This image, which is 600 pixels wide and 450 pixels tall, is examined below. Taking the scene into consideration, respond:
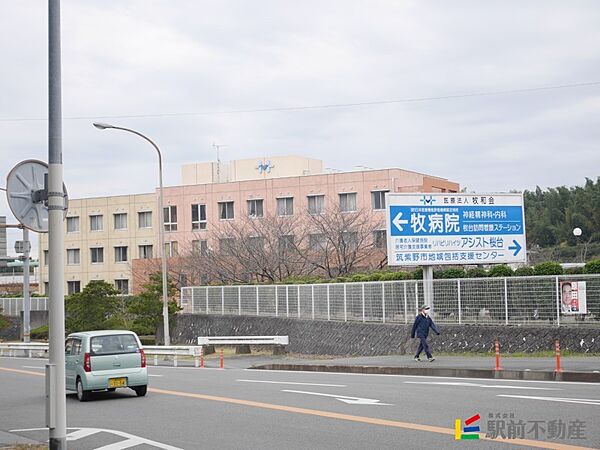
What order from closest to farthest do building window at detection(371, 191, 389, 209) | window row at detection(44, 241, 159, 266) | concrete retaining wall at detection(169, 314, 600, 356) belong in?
concrete retaining wall at detection(169, 314, 600, 356) < building window at detection(371, 191, 389, 209) < window row at detection(44, 241, 159, 266)

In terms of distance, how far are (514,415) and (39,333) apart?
56.1m

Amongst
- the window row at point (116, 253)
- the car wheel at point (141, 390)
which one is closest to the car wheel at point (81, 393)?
the car wheel at point (141, 390)

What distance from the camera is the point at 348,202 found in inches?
2475

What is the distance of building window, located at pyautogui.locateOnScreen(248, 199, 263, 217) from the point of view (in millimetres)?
66625

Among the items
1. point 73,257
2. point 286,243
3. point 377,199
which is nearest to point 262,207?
point 377,199

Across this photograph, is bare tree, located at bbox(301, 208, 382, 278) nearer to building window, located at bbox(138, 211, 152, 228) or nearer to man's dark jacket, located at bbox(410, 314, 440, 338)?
building window, located at bbox(138, 211, 152, 228)

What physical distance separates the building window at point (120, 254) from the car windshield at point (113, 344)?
5593 cm

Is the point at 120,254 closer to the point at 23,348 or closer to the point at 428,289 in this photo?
the point at 23,348

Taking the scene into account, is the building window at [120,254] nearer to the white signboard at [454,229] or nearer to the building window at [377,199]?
the building window at [377,199]

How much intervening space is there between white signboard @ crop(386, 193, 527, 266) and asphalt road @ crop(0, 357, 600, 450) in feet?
28.7

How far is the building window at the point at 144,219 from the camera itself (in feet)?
242

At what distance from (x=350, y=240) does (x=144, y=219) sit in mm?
24865

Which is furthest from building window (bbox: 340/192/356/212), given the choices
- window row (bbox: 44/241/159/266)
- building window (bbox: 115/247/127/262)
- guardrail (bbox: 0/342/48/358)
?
guardrail (bbox: 0/342/48/358)

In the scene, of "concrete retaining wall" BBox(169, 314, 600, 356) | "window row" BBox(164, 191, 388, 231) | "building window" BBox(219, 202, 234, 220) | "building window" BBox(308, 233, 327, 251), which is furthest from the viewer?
"building window" BBox(219, 202, 234, 220)
